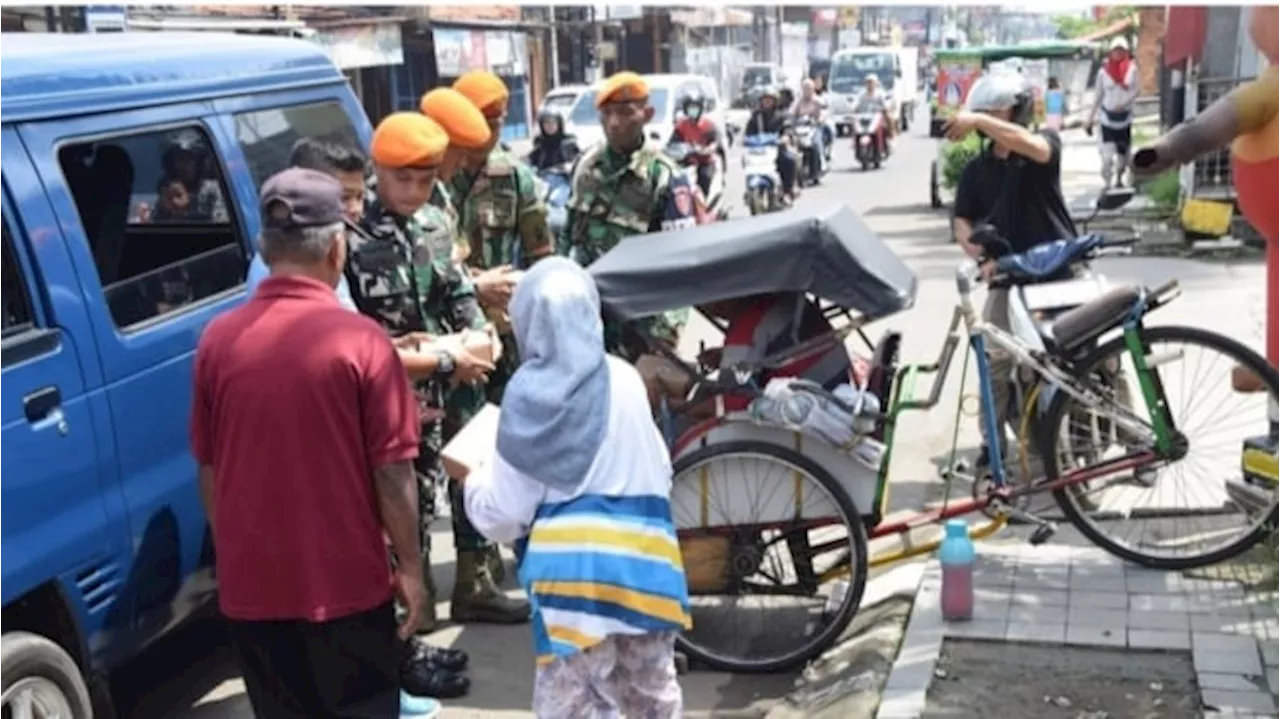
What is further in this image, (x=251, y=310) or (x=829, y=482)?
(x=829, y=482)

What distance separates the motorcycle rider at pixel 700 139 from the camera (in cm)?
1484

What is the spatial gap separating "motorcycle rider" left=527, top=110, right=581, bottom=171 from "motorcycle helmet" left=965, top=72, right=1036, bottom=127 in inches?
327

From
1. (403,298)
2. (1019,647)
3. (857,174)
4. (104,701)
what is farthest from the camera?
(857,174)

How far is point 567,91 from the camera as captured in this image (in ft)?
77.7

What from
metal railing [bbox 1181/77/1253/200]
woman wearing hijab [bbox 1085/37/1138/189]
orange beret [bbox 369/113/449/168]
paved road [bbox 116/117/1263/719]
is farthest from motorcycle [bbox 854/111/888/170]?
orange beret [bbox 369/113/449/168]

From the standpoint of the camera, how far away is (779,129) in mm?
18188

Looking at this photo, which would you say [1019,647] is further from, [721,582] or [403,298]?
[403,298]

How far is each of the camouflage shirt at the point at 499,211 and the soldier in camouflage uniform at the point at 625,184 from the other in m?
0.20

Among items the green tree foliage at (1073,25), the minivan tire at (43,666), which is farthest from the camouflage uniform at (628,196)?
the green tree foliage at (1073,25)

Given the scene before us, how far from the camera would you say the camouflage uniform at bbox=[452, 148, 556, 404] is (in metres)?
5.49

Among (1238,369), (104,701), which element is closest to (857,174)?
(1238,369)

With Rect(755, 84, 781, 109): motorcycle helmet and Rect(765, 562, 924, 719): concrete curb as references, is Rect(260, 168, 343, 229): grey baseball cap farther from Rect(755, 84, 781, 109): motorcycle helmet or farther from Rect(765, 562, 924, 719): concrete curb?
Rect(755, 84, 781, 109): motorcycle helmet

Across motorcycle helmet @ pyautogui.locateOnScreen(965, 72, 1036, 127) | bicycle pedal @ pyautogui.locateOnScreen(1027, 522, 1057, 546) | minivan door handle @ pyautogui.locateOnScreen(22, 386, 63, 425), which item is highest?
motorcycle helmet @ pyautogui.locateOnScreen(965, 72, 1036, 127)

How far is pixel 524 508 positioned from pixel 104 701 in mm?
1363
